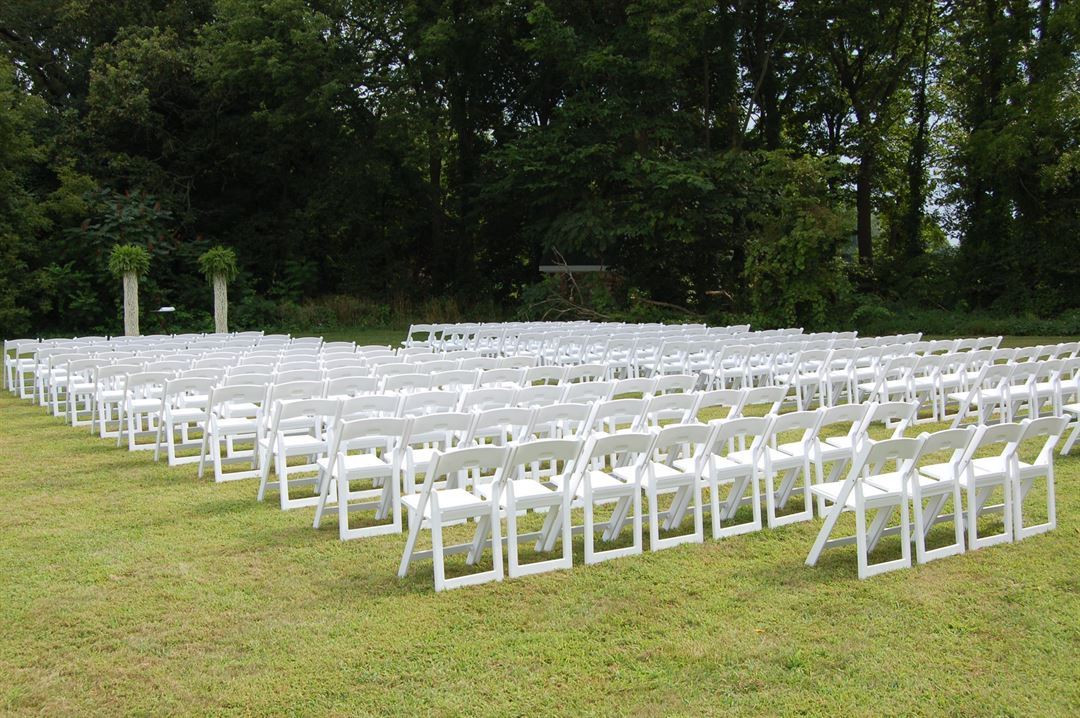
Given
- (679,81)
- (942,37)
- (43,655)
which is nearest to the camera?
(43,655)

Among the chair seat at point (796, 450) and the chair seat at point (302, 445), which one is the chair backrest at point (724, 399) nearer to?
the chair seat at point (796, 450)

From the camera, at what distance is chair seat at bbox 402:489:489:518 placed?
468cm

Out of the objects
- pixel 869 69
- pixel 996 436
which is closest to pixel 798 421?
pixel 996 436

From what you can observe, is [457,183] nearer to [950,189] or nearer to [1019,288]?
[950,189]

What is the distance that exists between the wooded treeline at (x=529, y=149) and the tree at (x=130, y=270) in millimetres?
8666

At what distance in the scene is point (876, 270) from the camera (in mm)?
28219

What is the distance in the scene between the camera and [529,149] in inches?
1051

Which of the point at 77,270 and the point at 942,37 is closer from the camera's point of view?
the point at 77,270

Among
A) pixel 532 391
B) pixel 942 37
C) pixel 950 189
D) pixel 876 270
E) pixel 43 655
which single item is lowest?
pixel 43 655

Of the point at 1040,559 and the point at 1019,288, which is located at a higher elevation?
the point at 1019,288

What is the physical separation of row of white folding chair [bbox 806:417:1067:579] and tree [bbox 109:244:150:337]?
615 inches

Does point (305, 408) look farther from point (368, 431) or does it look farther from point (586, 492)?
point (586, 492)

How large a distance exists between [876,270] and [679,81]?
8.20 meters

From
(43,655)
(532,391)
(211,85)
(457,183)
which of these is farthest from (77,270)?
(43,655)
